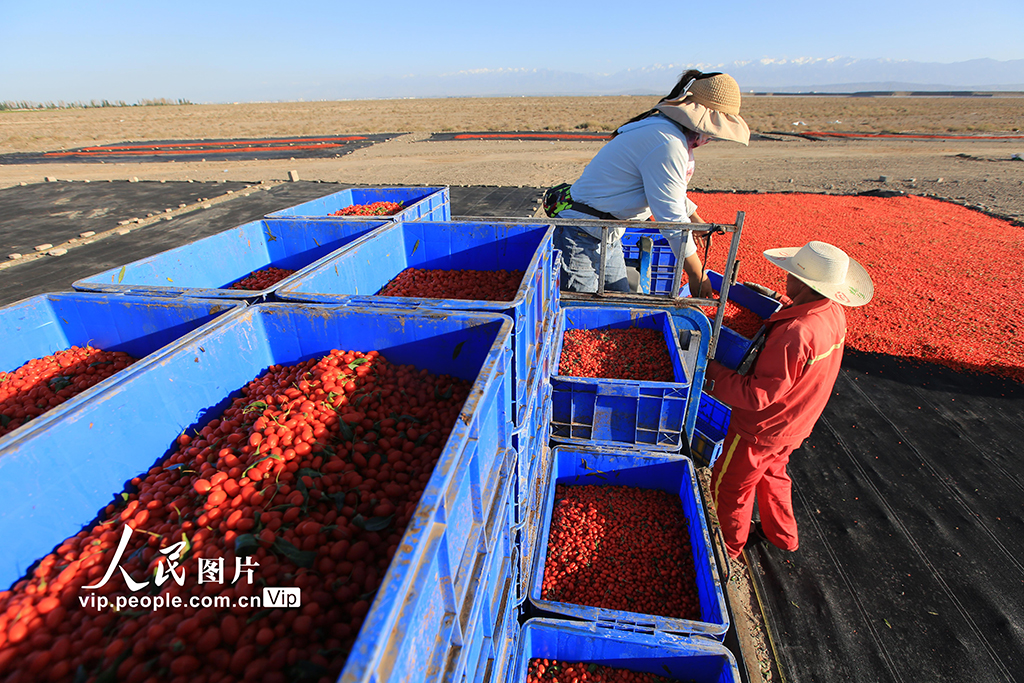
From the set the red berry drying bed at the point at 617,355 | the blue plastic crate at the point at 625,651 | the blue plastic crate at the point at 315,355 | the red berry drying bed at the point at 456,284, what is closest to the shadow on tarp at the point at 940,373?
the red berry drying bed at the point at 617,355

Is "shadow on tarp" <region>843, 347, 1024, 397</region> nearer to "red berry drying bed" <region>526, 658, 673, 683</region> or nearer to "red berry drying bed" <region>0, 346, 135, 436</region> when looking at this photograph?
"red berry drying bed" <region>526, 658, 673, 683</region>

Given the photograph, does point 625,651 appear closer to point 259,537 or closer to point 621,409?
point 621,409

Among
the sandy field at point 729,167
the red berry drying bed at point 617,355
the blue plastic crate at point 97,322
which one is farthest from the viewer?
the sandy field at point 729,167

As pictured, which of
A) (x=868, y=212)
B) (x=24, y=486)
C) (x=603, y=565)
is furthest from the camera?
(x=868, y=212)

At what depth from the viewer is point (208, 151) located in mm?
25375

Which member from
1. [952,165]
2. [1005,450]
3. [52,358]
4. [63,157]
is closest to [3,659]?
[52,358]

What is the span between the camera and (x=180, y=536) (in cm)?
157

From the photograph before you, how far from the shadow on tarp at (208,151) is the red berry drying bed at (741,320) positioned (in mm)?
21701

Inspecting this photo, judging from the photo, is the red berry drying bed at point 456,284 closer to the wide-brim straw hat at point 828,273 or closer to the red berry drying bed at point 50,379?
the red berry drying bed at point 50,379

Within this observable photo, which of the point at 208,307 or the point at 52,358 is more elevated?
the point at 208,307

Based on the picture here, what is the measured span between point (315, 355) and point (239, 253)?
2.73 metres

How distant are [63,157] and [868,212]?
117 feet

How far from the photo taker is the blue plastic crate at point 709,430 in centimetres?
384

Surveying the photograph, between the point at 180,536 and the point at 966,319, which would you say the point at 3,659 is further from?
the point at 966,319
